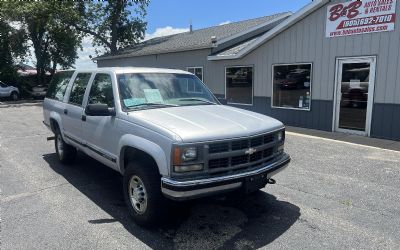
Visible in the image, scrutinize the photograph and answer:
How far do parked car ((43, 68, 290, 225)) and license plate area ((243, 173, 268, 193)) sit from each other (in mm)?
12

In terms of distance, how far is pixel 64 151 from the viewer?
6.75m

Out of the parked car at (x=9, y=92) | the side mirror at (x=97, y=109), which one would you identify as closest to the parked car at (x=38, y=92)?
the parked car at (x=9, y=92)

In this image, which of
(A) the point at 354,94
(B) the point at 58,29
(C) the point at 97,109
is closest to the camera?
(C) the point at 97,109

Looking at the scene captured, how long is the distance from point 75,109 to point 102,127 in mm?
1294

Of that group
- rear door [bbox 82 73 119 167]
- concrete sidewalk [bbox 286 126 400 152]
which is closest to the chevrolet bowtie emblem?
rear door [bbox 82 73 119 167]

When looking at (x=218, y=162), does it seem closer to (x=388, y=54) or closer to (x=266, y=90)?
(x=388, y=54)

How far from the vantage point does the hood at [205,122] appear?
147 inches

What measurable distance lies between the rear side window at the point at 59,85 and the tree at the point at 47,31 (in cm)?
2230

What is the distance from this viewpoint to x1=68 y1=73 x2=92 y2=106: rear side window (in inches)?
230

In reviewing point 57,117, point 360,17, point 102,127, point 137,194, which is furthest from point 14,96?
point 137,194

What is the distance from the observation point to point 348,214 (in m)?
4.59

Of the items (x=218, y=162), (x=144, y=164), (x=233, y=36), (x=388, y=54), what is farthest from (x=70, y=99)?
(x=233, y=36)

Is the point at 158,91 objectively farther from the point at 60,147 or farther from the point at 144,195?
the point at 60,147

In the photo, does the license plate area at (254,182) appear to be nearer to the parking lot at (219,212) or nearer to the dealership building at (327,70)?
the parking lot at (219,212)
